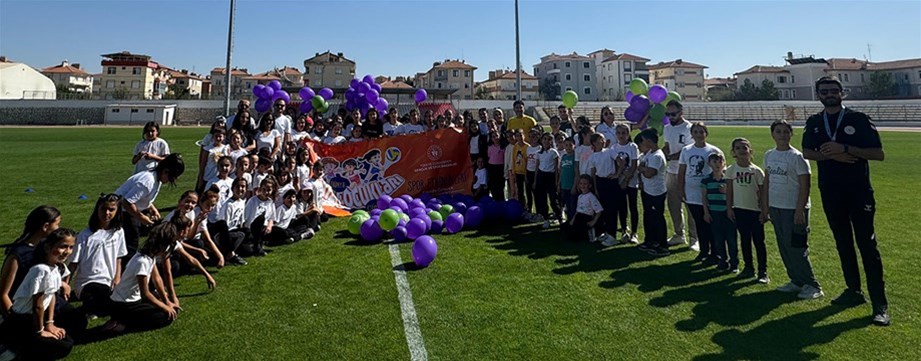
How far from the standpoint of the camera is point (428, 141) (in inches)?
383

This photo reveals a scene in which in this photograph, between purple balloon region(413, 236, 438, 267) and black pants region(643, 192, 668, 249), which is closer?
purple balloon region(413, 236, 438, 267)

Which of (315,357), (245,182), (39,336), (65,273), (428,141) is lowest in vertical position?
(315,357)

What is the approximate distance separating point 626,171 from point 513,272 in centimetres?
245

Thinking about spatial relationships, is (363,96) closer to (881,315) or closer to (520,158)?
(520,158)

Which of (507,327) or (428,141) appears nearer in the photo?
(507,327)

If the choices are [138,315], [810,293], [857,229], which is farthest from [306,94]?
[857,229]

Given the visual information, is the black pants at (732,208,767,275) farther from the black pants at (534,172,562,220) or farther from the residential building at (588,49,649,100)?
the residential building at (588,49,649,100)

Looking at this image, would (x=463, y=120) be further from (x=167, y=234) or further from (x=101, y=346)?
(x=101, y=346)

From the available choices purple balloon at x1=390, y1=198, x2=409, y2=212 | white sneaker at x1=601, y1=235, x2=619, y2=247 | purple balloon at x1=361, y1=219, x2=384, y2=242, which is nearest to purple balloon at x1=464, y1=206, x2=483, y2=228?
purple balloon at x1=390, y1=198, x2=409, y2=212

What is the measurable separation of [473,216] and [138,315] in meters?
4.94

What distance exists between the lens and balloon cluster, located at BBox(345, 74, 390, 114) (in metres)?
11.6

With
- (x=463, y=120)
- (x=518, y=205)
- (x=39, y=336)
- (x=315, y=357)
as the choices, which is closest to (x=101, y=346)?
(x=39, y=336)

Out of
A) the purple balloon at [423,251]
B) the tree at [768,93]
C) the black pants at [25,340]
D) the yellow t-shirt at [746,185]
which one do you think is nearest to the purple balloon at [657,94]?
the yellow t-shirt at [746,185]

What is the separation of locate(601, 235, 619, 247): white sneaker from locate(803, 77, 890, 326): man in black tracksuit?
2732 mm
